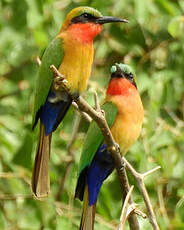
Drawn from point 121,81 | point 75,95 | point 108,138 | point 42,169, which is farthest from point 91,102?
point 108,138

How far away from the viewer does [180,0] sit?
411 cm

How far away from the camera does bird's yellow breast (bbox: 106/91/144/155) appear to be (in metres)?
2.86

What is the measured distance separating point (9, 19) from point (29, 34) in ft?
0.41

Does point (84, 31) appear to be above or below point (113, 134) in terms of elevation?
above

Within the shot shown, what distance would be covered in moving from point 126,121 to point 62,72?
11.4 inches

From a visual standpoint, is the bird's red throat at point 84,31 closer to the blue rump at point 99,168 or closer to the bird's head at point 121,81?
the bird's head at point 121,81

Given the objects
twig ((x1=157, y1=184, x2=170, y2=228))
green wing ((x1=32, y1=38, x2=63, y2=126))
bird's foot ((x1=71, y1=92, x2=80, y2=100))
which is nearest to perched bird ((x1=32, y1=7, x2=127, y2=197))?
green wing ((x1=32, y1=38, x2=63, y2=126))

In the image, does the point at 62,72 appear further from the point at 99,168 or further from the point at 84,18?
the point at 99,168

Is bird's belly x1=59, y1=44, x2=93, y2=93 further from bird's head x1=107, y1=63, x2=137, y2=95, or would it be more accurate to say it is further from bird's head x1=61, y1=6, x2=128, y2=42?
bird's head x1=107, y1=63, x2=137, y2=95

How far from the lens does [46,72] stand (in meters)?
2.81

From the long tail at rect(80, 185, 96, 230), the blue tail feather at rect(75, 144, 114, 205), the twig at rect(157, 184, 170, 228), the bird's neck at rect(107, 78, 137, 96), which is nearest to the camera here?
the long tail at rect(80, 185, 96, 230)

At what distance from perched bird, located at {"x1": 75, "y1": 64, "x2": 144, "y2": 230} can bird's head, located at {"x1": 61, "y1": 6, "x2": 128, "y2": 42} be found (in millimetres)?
227

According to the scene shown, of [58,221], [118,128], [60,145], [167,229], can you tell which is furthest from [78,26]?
[60,145]

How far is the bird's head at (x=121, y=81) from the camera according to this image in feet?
9.84
